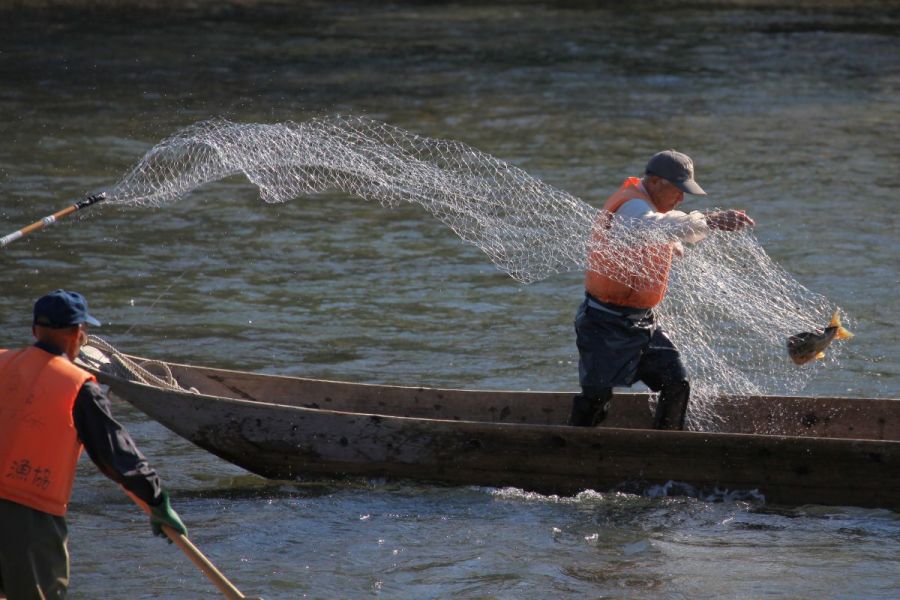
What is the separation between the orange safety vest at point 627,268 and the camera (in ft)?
24.1

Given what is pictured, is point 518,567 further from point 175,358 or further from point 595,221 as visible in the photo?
point 175,358

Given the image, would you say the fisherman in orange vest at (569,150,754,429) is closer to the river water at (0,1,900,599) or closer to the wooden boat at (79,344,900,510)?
the wooden boat at (79,344,900,510)

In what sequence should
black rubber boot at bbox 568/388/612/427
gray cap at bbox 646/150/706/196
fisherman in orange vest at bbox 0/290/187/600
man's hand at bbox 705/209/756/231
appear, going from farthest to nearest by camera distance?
black rubber boot at bbox 568/388/612/427 < gray cap at bbox 646/150/706/196 < man's hand at bbox 705/209/756/231 < fisherman in orange vest at bbox 0/290/187/600

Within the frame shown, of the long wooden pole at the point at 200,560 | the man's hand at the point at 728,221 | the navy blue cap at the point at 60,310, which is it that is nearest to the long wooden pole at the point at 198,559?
the long wooden pole at the point at 200,560

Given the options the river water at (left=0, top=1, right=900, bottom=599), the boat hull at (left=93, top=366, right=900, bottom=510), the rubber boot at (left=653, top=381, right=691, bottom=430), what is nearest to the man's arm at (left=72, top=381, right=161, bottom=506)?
the river water at (left=0, top=1, right=900, bottom=599)

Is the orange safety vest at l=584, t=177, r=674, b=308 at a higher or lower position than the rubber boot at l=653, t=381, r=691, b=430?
higher

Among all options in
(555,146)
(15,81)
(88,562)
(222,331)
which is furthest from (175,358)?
(15,81)

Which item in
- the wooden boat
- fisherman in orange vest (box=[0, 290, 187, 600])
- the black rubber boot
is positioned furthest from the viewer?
the black rubber boot

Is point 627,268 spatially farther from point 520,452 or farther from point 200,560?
point 200,560

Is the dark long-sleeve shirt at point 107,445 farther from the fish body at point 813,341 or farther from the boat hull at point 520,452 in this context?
the fish body at point 813,341

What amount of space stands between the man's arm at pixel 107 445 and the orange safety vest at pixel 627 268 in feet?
9.81

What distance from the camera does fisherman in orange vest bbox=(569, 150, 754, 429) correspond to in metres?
7.26

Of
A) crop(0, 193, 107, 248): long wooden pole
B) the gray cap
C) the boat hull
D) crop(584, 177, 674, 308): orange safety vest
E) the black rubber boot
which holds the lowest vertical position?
the boat hull

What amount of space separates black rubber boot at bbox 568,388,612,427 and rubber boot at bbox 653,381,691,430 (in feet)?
0.95
